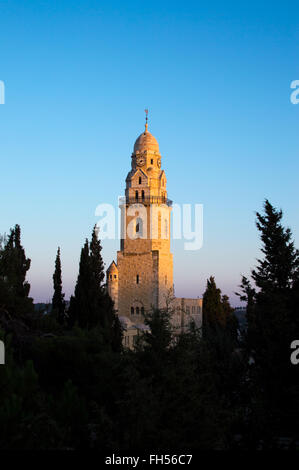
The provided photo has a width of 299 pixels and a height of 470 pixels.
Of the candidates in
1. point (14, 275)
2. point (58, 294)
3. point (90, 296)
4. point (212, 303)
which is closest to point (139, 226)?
point (212, 303)

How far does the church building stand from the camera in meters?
47.4

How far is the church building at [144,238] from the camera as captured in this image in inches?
1868

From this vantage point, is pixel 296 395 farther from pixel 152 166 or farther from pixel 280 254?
pixel 152 166

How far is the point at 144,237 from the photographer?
159 feet

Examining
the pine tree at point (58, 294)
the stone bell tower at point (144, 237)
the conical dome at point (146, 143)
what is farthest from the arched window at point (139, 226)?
the pine tree at point (58, 294)

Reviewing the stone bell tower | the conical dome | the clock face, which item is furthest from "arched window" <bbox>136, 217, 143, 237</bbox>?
the conical dome

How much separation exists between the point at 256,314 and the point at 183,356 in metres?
8.01

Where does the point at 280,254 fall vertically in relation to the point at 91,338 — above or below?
above

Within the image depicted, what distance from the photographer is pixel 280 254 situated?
1809 cm

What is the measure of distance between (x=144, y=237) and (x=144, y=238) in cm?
10

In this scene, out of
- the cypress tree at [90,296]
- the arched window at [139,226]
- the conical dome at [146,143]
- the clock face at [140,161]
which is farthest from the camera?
the conical dome at [146,143]

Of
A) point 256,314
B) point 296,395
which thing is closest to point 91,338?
point 256,314

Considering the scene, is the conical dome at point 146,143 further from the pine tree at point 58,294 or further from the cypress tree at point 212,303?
the pine tree at point 58,294
